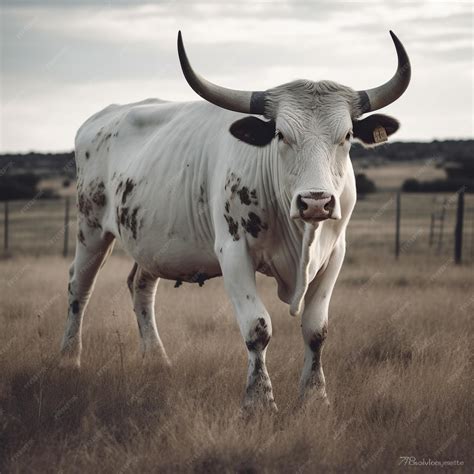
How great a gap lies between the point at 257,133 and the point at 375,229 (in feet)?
67.9

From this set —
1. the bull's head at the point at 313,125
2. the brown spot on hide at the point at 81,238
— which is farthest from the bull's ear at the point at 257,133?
→ the brown spot on hide at the point at 81,238

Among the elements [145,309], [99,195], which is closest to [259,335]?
[145,309]

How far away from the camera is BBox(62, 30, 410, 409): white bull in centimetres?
463

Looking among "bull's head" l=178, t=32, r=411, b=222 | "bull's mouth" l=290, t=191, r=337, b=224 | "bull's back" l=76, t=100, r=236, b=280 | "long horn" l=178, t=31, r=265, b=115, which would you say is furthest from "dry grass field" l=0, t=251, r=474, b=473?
"long horn" l=178, t=31, r=265, b=115

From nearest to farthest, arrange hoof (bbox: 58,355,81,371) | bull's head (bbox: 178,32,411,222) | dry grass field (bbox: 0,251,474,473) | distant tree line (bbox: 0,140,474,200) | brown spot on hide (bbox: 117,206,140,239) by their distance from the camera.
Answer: dry grass field (bbox: 0,251,474,473)
bull's head (bbox: 178,32,411,222)
hoof (bbox: 58,355,81,371)
brown spot on hide (bbox: 117,206,140,239)
distant tree line (bbox: 0,140,474,200)

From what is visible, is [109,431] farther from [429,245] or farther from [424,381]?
[429,245]

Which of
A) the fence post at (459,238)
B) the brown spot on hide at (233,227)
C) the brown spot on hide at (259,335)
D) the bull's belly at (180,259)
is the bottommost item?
the fence post at (459,238)

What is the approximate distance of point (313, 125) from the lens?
4609 mm

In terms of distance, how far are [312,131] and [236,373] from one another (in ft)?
6.78

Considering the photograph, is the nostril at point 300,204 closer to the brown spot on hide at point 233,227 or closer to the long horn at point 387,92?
the brown spot on hide at point 233,227

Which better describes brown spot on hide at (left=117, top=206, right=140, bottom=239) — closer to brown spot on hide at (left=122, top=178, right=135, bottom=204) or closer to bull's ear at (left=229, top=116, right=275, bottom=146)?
brown spot on hide at (left=122, top=178, right=135, bottom=204)

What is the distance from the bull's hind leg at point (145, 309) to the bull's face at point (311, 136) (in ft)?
8.62

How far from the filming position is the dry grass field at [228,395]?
4.08 meters

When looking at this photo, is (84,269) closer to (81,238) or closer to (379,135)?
(81,238)
